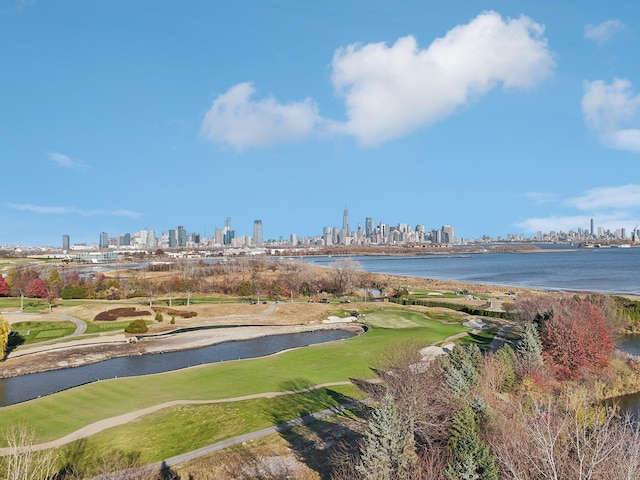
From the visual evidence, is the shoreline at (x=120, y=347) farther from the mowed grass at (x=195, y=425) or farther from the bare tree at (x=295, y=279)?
the bare tree at (x=295, y=279)

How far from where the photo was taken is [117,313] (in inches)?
2724

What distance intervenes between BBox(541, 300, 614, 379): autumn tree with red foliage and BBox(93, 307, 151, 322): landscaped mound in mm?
54808

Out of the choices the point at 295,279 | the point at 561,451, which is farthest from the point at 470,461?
the point at 295,279

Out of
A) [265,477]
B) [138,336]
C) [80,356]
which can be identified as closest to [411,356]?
[265,477]

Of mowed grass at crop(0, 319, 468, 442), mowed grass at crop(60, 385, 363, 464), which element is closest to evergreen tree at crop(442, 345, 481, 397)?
mowed grass at crop(60, 385, 363, 464)

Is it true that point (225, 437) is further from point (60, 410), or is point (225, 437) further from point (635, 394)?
point (635, 394)

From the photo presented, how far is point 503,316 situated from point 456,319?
6.83 m

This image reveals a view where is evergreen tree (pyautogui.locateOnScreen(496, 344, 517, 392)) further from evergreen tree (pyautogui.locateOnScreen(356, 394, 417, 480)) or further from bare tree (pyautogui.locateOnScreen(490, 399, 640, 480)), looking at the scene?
evergreen tree (pyautogui.locateOnScreen(356, 394, 417, 480))

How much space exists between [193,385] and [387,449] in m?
22.5

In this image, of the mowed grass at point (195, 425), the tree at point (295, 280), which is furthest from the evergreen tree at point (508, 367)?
the tree at point (295, 280)

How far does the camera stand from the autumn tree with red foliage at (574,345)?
40.0m

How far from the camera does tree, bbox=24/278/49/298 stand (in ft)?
285

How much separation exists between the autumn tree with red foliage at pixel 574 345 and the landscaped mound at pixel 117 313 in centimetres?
5481

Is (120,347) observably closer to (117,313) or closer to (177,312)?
(117,313)
